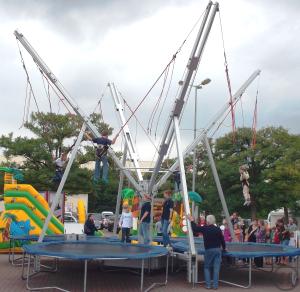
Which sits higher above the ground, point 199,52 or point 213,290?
point 199,52

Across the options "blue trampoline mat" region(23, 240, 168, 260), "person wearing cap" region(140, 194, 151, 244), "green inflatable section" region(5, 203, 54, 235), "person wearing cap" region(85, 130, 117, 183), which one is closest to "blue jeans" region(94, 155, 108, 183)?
"person wearing cap" region(85, 130, 117, 183)

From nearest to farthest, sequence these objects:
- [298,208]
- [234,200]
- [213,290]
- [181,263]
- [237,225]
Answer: [213,290] → [181,263] → [237,225] → [298,208] → [234,200]

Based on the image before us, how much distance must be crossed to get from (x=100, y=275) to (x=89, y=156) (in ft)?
74.8

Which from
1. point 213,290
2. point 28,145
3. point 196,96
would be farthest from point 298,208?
point 213,290

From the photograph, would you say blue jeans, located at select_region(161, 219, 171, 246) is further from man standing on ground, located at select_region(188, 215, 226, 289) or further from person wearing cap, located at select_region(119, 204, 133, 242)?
man standing on ground, located at select_region(188, 215, 226, 289)

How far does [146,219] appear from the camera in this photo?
12727 mm

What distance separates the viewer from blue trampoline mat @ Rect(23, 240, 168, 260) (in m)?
9.12

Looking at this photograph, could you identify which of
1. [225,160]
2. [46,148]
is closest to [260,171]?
[225,160]

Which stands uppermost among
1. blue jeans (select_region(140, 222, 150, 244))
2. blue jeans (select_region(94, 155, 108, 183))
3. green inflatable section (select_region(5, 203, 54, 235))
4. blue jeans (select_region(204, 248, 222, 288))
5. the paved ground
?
blue jeans (select_region(94, 155, 108, 183))

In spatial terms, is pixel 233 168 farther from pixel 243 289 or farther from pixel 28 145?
pixel 243 289

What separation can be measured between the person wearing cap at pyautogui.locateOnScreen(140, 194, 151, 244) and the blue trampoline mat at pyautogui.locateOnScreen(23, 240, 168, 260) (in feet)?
3.39

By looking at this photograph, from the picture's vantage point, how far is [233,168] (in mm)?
32469

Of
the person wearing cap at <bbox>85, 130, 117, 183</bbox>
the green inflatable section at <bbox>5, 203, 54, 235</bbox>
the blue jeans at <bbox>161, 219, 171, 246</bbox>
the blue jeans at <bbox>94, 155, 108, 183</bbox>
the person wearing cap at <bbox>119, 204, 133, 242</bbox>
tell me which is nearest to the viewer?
the blue jeans at <bbox>161, 219, 171, 246</bbox>

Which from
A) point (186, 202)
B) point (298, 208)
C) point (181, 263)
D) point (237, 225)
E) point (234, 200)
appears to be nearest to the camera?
point (186, 202)
